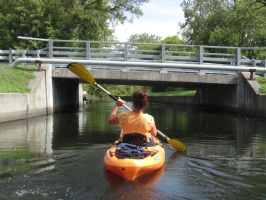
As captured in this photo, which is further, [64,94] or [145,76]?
[64,94]

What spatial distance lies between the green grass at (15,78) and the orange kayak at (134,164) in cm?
1072

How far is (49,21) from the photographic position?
26.0 meters

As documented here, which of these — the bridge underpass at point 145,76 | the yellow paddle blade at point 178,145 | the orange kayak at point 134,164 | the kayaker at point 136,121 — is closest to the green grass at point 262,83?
the bridge underpass at point 145,76

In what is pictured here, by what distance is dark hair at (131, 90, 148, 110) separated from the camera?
6.61 meters

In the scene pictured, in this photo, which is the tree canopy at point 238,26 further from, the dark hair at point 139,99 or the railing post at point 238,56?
the dark hair at point 139,99

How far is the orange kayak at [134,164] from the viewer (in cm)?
620

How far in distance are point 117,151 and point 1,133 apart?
6967 mm

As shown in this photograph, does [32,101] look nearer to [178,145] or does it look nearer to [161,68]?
[161,68]

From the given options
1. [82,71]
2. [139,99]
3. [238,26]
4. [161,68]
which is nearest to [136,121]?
[139,99]

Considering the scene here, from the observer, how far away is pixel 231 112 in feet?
74.8

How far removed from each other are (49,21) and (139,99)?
21.1 m

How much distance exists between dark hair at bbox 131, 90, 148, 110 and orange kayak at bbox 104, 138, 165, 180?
2.82 feet

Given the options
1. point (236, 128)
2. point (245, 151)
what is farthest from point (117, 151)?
point (236, 128)

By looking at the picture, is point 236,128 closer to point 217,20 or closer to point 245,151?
point 245,151
